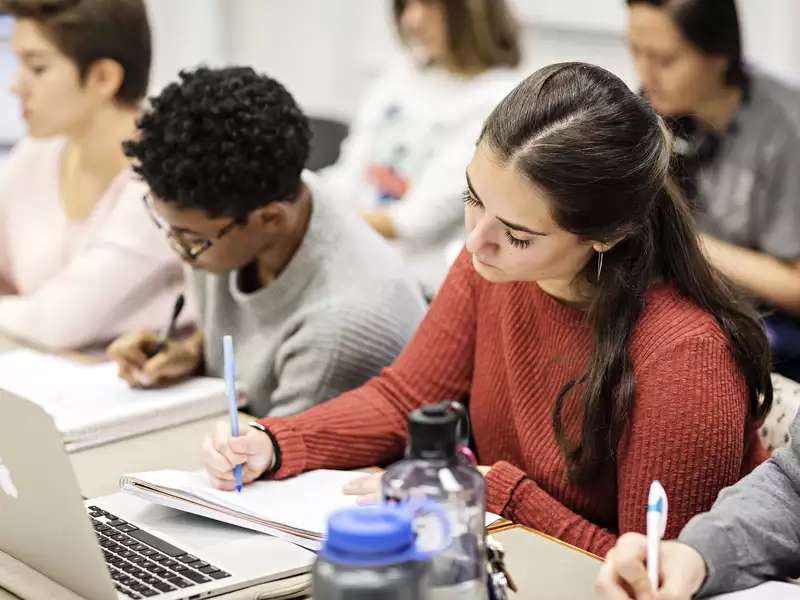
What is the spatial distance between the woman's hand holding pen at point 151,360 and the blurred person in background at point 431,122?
1.11m

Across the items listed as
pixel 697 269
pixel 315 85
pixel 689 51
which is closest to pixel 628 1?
pixel 689 51

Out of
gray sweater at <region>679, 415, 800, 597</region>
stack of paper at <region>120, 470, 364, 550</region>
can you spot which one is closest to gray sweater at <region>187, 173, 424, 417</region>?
stack of paper at <region>120, 470, 364, 550</region>

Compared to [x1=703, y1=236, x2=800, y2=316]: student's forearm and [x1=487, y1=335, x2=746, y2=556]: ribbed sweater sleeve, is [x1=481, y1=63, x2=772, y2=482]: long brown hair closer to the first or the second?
[x1=487, y1=335, x2=746, y2=556]: ribbed sweater sleeve

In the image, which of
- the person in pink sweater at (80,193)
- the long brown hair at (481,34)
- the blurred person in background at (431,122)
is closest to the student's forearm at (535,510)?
the person in pink sweater at (80,193)

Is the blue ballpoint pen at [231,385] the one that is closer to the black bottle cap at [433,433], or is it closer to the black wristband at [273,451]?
the black wristband at [273,451]

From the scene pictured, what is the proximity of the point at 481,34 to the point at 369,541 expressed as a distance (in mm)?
2518

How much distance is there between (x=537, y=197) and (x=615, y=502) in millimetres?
386

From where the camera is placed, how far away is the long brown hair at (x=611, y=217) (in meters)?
1.29

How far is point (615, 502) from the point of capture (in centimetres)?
143

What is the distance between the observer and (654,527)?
99 cm

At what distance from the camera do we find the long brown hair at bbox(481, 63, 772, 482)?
4.24 ft

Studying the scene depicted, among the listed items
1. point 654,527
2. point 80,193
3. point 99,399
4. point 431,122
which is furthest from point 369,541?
point 431,122

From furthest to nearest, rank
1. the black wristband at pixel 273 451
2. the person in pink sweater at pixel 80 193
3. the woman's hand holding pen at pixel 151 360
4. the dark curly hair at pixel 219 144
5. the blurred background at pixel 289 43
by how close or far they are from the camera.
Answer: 1. the blurred background at pixel 289 43
2. the person in pink sweater at pixel 80 193
3. the woman's hand holding pen at pixel 151 360
4. the dark curly hair at pixel 219 144
5. the black wristband at pixel 273 451

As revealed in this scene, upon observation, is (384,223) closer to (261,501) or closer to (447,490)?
(261,501)
